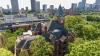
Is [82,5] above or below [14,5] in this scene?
above

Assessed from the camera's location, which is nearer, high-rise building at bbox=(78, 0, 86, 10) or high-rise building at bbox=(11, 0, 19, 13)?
high-rise building at bbox=(11, 0, 19, 13)

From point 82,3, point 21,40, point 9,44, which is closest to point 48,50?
point 21,40

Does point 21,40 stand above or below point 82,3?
below

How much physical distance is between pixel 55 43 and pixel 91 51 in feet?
28.8

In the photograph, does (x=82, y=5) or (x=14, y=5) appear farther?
(x=82, y=5)

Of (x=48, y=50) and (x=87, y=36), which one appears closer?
(x=48, y=50)

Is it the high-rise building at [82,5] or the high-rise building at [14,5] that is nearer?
the high-rise building at [14,5]

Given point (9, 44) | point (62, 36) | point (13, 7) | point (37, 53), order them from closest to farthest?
point (37, 53), point (62, 36), point (9, 44), point (13, 7)

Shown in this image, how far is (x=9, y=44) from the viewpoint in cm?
2802

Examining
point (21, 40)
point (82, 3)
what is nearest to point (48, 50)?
point (21, 40)

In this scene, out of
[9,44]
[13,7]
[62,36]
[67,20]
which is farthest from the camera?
[13,7]

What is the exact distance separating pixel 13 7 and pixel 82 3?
217 ft

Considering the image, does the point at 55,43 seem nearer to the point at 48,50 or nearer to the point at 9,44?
the point at 48,50

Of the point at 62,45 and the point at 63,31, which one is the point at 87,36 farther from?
the point at 62,45
